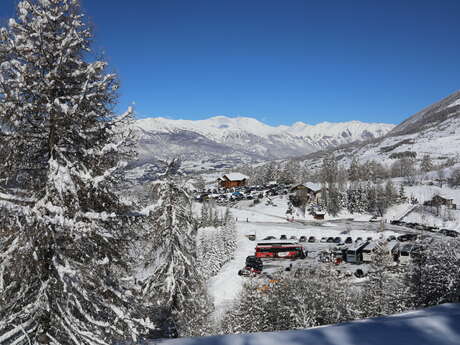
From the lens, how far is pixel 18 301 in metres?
6.02

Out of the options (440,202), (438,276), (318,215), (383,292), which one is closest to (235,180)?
(318,215)

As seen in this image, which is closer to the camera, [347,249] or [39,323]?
[39,323]

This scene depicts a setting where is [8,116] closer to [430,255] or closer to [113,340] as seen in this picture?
[113,340]

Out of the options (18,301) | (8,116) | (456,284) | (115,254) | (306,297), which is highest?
(8,116)

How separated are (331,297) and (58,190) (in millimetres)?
19088

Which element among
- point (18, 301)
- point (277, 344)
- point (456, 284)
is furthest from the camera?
point (456, 284)

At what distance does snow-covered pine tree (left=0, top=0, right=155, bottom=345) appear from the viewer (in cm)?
574

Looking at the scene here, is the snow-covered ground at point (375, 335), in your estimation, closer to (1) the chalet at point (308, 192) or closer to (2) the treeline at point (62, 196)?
(2) the treeline at point (62, 196)

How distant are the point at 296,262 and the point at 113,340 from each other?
1750 inches

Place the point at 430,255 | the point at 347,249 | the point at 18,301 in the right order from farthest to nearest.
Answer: the point at 347,249 → the point at 430,255 → the point at 18,301

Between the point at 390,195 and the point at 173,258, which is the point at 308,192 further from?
the point at 173,258

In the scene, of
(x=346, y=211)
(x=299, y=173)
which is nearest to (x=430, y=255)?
(x=346, y=211)

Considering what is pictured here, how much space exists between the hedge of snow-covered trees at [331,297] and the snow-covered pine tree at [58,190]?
14.7 meters

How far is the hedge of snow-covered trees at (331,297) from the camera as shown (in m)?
16.6
